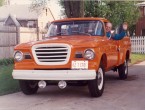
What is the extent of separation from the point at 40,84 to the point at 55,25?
2.32 metres

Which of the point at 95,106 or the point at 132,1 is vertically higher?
the point at 132,1

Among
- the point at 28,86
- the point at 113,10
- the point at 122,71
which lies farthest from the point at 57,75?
the point at 113,10

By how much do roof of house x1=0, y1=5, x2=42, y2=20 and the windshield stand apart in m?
47.3

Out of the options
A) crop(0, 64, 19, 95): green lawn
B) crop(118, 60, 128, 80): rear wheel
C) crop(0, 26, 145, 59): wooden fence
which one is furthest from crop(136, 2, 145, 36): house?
crop(0, 64, 19, 95): green lawn

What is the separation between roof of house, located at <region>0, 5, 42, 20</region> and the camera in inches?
2270

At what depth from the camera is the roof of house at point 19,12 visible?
189 ft

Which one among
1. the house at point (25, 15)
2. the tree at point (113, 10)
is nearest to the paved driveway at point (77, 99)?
the tree at point (113, 10)

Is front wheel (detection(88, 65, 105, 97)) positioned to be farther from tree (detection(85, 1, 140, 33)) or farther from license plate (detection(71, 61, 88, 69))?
tree (detection(85, 1, 140, 33))

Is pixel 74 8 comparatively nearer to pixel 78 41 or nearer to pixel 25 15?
pixel 78 41

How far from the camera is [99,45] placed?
→ 8602mm

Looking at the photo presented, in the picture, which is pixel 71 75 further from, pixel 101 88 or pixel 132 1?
pixel 132 1

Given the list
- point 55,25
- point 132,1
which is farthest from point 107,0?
point 55,25

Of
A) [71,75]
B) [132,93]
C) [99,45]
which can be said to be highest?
[99,45]

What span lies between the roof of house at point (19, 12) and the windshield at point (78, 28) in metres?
47.3
